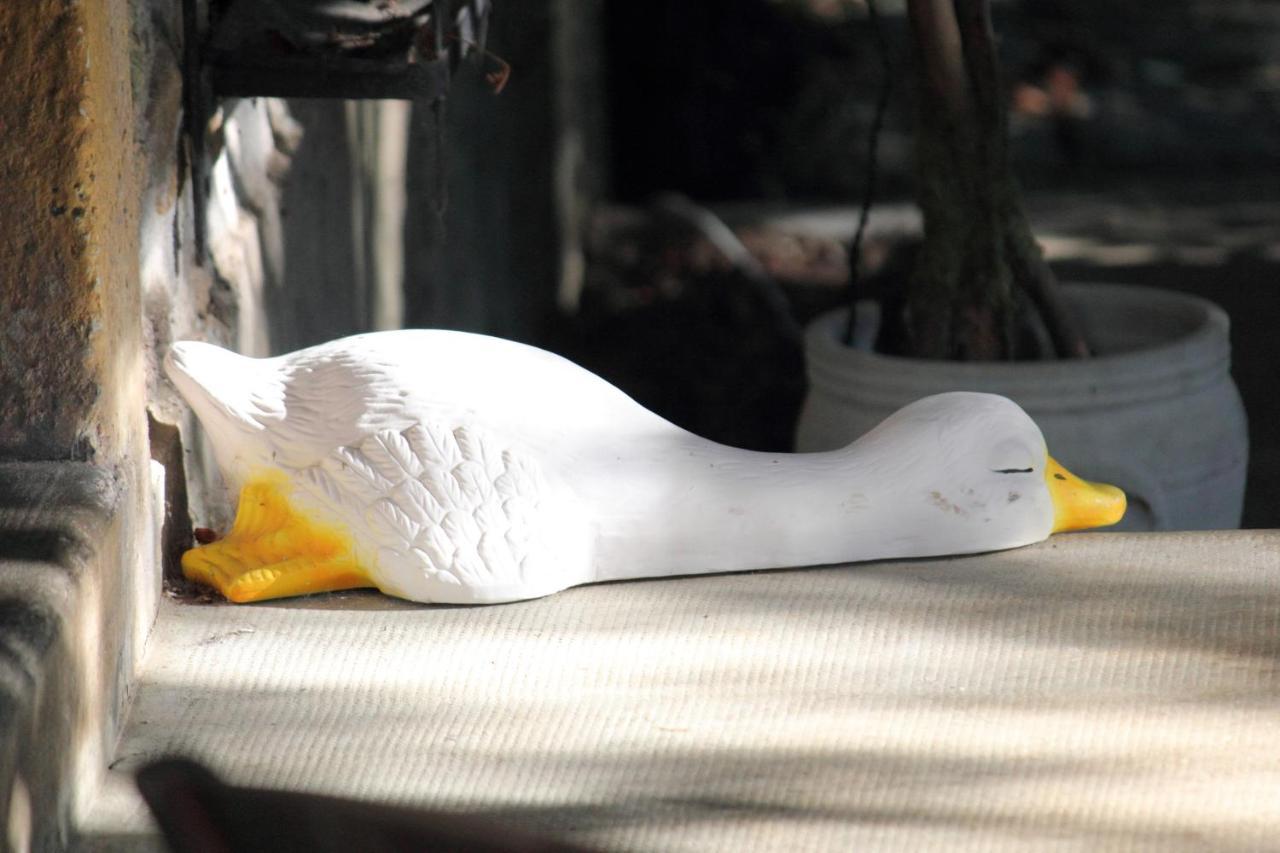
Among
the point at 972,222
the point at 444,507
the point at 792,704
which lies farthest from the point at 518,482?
the point at 972,222

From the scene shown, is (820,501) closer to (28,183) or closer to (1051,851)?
(1051,851)

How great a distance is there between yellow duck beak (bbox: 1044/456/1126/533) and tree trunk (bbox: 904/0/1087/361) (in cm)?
59

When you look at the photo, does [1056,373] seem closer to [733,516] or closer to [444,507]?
[733,516]

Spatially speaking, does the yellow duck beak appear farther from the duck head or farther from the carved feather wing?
the carved feather wing

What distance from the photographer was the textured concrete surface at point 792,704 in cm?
111

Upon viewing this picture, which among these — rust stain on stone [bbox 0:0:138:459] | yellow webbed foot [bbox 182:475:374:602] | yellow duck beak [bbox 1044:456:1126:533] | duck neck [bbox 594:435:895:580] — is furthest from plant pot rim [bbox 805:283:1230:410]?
rust stain on stone [bbox 0:0:138:459]

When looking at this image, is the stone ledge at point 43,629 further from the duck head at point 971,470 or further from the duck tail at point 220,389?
the duck head at point 971,470

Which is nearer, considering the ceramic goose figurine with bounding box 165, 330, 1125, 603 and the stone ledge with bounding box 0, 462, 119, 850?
the stone ledge with bounding box 0, 462, 119, 850

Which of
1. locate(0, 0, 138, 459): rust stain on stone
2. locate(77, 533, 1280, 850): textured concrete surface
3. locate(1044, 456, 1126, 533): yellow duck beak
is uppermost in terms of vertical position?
locate(0, 0, 138, 459): rust stain on stone

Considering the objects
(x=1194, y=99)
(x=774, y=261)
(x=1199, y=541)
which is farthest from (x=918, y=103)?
(x=1194, y=99)

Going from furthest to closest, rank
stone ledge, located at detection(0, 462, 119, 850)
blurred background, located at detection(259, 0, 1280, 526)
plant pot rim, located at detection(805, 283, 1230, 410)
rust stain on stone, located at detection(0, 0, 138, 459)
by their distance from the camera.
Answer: blurred background, located at detection(259, 0, 1280, 526)
plant pot rim, located at detection(805, 283, 1230, 410)
rust stain on stone, located at detection(0, 0, 138, 459)
stone ledge, located at detection(0, 462, 119, 850)

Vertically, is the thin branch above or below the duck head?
above

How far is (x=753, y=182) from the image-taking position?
544cm

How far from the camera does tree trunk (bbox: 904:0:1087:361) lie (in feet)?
6.98
